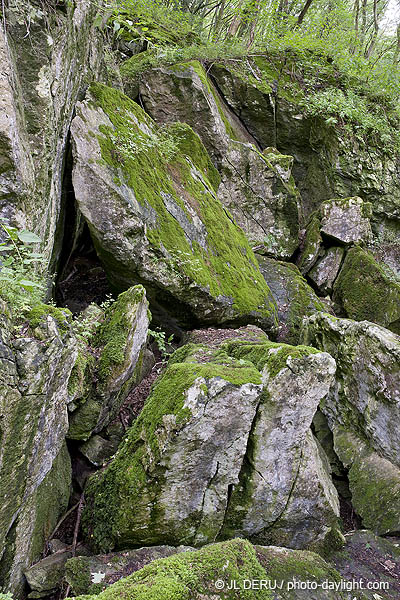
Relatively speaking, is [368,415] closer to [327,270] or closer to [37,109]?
[327,270]

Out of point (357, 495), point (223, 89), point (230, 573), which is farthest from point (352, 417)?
point (223, 89)

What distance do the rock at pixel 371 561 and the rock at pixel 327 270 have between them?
7266mm

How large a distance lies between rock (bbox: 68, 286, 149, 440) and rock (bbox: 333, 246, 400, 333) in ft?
23.8

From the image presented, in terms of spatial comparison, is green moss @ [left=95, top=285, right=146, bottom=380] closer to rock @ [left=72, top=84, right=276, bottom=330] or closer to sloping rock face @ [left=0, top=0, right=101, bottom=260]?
rock @ [left=72, top=84, right=276, bottom=330]

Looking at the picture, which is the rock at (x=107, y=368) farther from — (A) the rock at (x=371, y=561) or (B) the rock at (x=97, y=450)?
(A) the rock at (x=371, y=561)

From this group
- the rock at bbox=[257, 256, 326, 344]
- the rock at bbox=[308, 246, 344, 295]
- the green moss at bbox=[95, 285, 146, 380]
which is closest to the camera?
the green moss at bbox=[95, 285, 146, 380]

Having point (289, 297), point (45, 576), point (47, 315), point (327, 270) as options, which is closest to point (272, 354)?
point (47, 315)

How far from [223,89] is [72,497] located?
1325 centimetres

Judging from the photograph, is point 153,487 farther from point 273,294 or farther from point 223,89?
point 223,89

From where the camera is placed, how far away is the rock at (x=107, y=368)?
182 inches

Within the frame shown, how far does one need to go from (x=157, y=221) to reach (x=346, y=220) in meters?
7.54

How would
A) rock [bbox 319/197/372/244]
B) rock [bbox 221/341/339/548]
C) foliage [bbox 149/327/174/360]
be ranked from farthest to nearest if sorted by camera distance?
rock [bbox 319/197/372/244], foliage [bbox 149/327/174/360], rock [bbox 221/341/339/548]

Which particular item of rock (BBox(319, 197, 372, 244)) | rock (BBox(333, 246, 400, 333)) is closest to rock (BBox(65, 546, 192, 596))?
rock (BBox(333, 246, 400, 333))

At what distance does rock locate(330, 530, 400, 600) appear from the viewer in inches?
175
